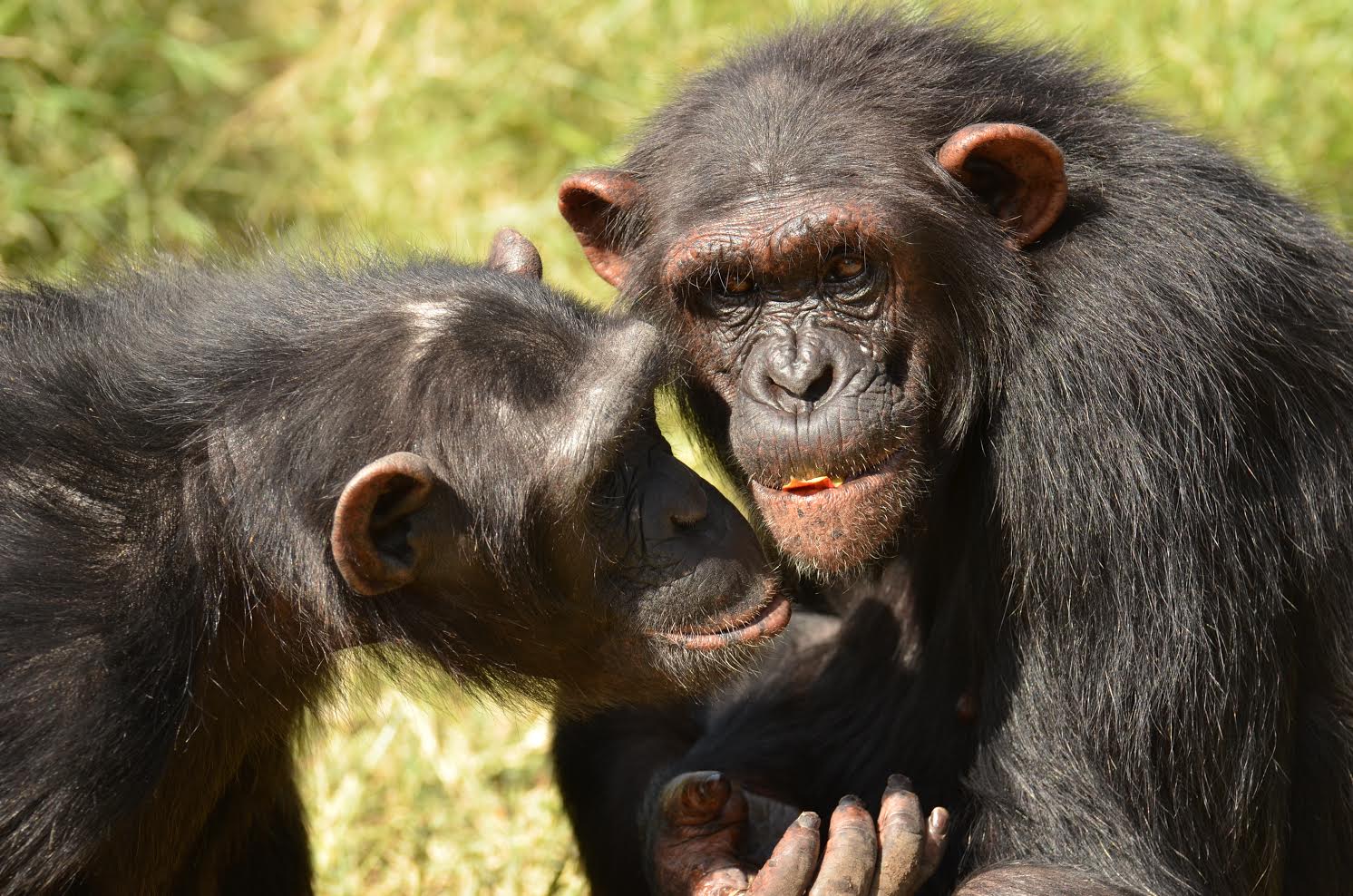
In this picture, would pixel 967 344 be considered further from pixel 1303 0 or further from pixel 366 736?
pixel 1303 0

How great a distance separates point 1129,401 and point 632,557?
140 cm

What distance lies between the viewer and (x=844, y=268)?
490 cm

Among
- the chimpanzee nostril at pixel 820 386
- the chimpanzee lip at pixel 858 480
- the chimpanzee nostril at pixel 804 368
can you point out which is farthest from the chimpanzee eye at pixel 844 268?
the chimpanzee lip at pixel 858 480

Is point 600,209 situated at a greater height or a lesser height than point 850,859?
greater

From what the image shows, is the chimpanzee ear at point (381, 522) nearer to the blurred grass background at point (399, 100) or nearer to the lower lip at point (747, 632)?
the lower lip at point (747, 632)

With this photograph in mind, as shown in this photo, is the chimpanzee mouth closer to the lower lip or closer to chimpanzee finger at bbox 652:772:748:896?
the lower lip

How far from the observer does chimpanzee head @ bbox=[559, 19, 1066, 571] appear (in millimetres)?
4805

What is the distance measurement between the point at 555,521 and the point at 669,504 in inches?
12.1

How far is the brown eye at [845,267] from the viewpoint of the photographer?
4887mm

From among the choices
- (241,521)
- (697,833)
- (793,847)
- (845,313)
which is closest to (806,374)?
(845,313)

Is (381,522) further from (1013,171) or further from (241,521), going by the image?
(1013,171)

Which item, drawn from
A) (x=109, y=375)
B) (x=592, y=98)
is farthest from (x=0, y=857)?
(x=592, y=98)

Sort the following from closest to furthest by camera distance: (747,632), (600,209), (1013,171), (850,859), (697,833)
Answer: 1. (850,859)
2. (747,632)
3. (1013,171)
4. (697,833)
5. (600,209)

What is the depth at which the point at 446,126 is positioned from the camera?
424 inches
